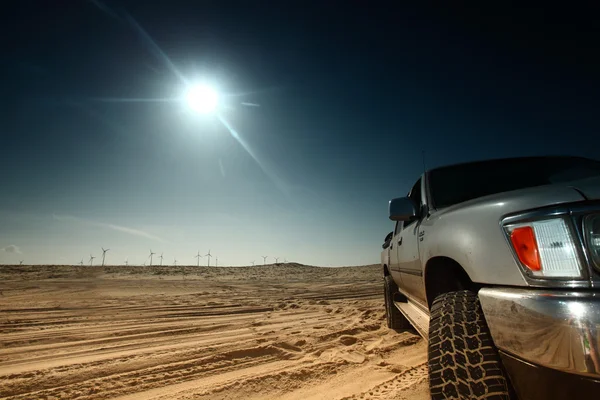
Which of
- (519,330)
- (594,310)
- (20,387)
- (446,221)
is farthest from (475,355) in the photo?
(20,387)

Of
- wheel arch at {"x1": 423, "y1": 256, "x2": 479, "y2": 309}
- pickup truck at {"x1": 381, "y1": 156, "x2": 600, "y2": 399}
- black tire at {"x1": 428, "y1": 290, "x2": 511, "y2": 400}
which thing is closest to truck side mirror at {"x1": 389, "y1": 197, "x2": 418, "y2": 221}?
wheel arch at {"x1": 423, "y1": 256, "x2": 479, "y2": 309}

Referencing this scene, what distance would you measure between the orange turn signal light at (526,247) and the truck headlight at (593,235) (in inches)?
6.5

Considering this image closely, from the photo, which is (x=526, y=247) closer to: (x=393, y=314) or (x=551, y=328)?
(x=551, y=328)

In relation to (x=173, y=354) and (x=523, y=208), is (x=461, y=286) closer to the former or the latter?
(x=523, y=208)

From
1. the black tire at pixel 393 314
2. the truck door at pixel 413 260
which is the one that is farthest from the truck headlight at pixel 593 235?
the black tire at pixel 393 314

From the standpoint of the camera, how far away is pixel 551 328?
1.06 m

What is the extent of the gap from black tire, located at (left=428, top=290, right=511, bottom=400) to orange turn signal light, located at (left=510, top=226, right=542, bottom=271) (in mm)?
430

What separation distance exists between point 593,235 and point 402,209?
65.2 inches

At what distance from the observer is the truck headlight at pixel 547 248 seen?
116 cm

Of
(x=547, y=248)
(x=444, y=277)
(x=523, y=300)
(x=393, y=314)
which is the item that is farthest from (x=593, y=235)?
(x=393, y=314)

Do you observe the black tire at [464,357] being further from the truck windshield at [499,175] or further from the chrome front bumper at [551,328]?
the truck windshield at [499,175]

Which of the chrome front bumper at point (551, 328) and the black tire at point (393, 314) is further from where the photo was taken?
the black tire at point (393, 314)

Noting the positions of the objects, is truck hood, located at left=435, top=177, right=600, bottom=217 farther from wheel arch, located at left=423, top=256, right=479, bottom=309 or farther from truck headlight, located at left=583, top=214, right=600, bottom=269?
wheel arch, located at left=423, top=256, right=479, bottom=309

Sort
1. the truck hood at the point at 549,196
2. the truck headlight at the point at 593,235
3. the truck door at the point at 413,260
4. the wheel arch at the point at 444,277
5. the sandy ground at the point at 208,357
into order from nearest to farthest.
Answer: the truck headlight at the point at 593,235 < the truck hood at the point at 549,196 < the wheel arch at the point at 444,277 < the sandy ground at the point at 208,357 < the truck door at the point at 413,260
